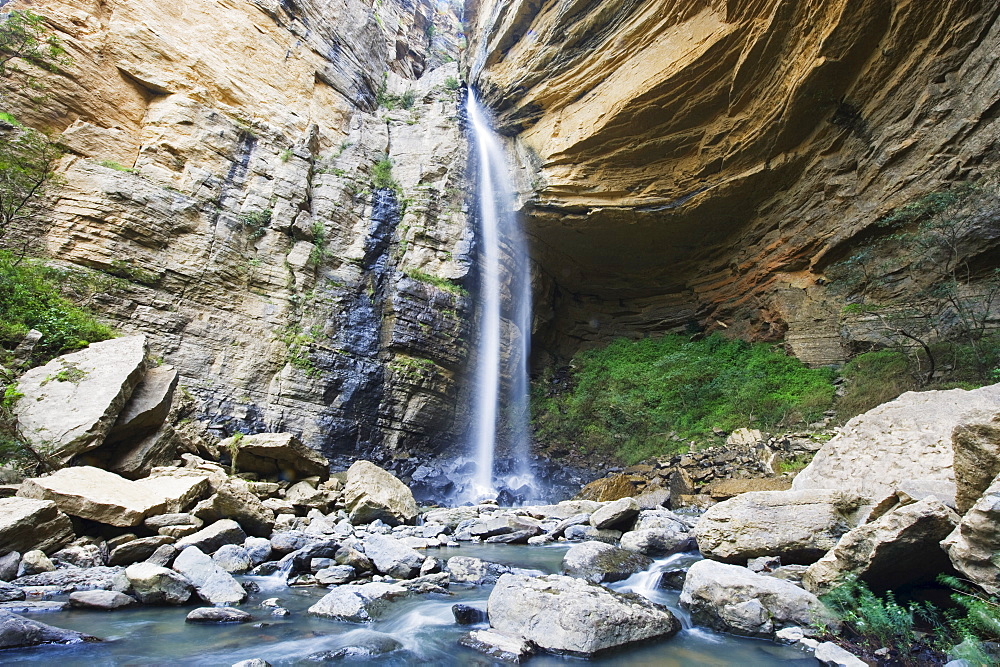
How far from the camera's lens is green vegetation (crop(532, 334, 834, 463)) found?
11656mm

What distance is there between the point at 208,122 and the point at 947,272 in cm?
1949

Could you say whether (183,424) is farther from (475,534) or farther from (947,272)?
(947,272)

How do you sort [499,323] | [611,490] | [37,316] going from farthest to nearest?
[499,323]
[611,490]
[37,316]

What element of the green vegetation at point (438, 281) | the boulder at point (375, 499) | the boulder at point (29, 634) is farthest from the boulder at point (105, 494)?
the green vegetation at point (438, 281)

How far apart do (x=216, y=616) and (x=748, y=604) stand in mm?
3725

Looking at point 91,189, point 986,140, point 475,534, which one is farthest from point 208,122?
point 986,140

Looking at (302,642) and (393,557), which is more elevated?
(393,557)

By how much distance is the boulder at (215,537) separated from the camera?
4535 millimetres

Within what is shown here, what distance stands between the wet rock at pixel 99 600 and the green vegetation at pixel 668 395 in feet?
37.0

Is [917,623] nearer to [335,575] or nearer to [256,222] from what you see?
[335,575]

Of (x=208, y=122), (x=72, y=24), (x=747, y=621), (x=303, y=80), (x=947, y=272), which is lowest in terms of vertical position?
(x=747, y=621)

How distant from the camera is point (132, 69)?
12852 mm

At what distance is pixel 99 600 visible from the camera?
11.0ft

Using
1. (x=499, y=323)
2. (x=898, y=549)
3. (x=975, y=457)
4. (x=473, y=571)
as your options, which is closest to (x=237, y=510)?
(x=473, y=571)
